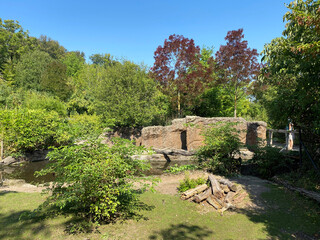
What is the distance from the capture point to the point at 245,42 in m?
19.4

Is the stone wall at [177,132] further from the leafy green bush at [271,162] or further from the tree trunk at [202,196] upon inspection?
the tree trunk at [202,196]

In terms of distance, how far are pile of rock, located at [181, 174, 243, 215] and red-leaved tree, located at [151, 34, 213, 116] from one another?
13.3 meters

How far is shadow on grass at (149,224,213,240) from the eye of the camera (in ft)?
14.6

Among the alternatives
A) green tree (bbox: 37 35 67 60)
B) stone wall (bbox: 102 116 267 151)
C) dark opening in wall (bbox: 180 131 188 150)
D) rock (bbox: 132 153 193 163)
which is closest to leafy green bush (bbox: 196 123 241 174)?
rock (bbox: 132 153 193 163)

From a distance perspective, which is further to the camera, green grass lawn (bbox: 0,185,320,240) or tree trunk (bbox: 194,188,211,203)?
tree trunk (bbox: 194,188,211,203)

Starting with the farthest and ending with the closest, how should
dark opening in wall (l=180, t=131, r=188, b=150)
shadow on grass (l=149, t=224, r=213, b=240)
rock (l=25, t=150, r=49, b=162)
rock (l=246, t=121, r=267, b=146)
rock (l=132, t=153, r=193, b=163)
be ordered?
dark opening in wall (l=180, t=131, r=188, b=150)
rock (l=246, t=121, r=267, b=146)
rock (l=132, t=153, r=193, b=163)
rock (l=25, t=150, r=49, b=162)
shadow on grass (l=149, t=224, r=213, b=240)

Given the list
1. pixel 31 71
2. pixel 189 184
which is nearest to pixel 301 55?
pixel 189 184

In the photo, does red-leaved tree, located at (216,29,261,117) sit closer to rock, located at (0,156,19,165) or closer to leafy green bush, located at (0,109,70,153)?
leafy green bush, located at (0,109,70,153)

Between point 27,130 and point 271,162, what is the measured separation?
13.2m

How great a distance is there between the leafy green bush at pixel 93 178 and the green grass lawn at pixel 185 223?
0.44 meters

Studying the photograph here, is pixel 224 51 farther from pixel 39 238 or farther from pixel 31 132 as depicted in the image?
pixel 39 238

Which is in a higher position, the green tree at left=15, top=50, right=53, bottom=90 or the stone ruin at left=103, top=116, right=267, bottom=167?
the green tree at left=15, top=50, right=53, bottom=90

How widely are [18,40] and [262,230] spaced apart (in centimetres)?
5442

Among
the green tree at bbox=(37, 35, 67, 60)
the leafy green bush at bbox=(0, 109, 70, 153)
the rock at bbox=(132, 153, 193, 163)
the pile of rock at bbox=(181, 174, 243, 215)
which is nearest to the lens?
the pile of rock at bbox=(181, 174, 243, 215)
